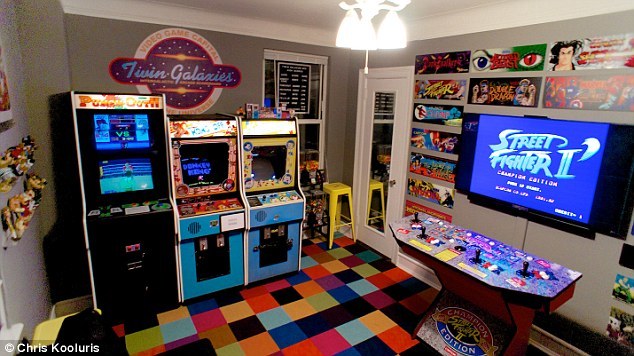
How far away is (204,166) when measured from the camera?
318 centimetres

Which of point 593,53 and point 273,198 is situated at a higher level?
point 593,53

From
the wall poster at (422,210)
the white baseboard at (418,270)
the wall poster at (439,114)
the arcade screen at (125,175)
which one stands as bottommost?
the white baseboard at (418,270)

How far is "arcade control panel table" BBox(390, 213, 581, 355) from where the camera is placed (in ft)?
7.02

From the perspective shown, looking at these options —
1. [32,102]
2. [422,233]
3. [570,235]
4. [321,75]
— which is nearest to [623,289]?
[570,235]

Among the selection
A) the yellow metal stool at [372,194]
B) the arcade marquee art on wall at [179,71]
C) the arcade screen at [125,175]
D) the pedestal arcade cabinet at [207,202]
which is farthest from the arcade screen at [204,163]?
the yellow metal stool at [372,194]

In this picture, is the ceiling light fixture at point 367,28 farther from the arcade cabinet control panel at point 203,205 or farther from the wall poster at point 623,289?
the wall poster at point 623,289

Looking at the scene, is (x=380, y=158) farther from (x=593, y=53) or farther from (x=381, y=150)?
(x=593, y=53)

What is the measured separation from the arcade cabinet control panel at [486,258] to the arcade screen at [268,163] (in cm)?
128

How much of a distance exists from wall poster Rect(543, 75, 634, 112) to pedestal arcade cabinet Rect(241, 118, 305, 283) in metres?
2.18

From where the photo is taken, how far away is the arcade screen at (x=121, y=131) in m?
2.70

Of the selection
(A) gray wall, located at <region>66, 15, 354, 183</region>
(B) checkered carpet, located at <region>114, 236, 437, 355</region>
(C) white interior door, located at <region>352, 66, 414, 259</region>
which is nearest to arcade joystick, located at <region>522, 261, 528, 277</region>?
(B) checkered carpet, located at <region>114, 236, 437, 355</region>

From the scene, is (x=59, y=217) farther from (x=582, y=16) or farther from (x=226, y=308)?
(x=582, y=16)

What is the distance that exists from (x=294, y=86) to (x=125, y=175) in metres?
2.32

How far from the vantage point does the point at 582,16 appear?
2426 millimetres
